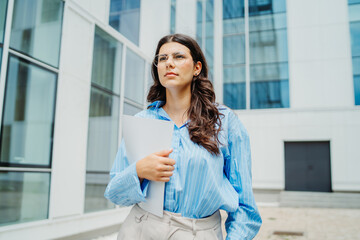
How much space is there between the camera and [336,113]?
1085cm

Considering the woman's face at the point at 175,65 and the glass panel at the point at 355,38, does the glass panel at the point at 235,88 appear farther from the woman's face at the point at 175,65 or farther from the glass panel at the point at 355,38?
the woman's face at the point at 175,65

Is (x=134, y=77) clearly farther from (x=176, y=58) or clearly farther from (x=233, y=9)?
(x=233, y=9)

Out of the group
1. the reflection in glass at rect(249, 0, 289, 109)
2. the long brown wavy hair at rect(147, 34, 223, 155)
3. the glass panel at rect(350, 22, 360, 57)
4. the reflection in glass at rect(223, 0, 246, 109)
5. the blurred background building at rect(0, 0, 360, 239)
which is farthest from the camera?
the reflection in glass at rect(223, 0, 246, 109)

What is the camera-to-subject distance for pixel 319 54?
36.8ft

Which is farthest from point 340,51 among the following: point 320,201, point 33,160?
point 33,160

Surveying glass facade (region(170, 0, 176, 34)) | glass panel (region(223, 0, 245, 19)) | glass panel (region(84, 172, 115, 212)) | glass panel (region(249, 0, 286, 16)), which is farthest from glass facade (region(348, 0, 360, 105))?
glass panel (region(84, 172, 115, 212))

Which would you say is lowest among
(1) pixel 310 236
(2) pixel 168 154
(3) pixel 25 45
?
(1) pixel 310 236

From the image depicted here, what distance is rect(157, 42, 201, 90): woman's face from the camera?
139 cm

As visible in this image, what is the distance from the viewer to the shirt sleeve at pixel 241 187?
125 cm

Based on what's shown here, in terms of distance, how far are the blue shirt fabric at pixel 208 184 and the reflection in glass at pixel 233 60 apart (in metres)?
10.8

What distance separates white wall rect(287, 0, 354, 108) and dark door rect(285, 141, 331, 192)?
4.69ft

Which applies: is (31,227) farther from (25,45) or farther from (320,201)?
(320,201)

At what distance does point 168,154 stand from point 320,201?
10841 millimetres

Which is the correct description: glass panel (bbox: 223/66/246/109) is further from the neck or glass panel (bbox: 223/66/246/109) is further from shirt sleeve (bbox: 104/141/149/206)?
shirt sleeve (bbox: 104/141/149/206)
